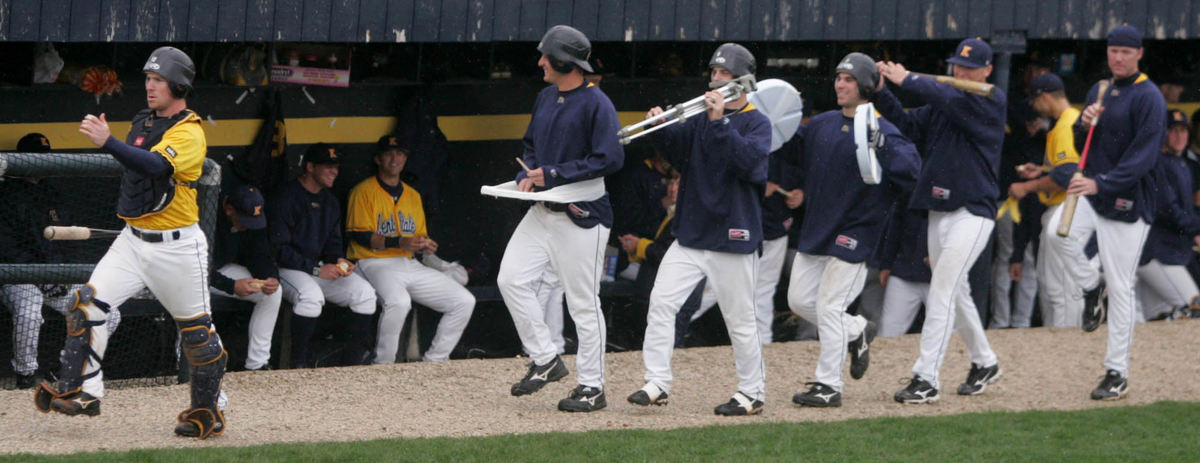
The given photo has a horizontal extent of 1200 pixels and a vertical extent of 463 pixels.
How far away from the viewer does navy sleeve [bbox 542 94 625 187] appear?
19.9 feet

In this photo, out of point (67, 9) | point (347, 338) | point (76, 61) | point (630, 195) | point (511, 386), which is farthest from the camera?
point (630, 195)

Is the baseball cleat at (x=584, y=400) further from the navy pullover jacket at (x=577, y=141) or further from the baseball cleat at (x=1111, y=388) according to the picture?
the baseball cleat at (x=1111, y=388)

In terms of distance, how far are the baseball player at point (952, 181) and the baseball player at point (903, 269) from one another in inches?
56.4

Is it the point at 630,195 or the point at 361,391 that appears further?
the point at 630,195

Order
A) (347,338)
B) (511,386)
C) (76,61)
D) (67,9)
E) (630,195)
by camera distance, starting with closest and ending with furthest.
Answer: (67,9) < (511,386) < (76,61) < (347,338) < (630,195)

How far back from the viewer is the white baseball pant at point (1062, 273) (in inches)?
335

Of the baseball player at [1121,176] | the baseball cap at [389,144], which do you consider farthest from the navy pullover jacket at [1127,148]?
the baseball cap at [389,144]

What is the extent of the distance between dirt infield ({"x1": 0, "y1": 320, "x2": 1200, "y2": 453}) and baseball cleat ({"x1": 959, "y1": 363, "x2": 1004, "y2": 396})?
0.06 metres

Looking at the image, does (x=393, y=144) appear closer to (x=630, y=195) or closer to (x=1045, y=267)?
(x=630, y=195)

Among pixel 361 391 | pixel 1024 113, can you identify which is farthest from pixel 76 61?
pixel 1024 113

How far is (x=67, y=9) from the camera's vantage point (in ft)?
21.3

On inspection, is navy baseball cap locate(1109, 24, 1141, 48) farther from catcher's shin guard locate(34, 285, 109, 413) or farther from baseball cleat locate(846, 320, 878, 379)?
catcher's shin guard locate(34, 285, 109, 413)

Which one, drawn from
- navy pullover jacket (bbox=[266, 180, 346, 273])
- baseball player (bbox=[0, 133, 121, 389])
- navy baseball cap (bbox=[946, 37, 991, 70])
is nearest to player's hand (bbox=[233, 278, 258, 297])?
navy pullover jacket (bbox=[266, 180, 346, 273])

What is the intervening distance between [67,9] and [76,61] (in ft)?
3.49
